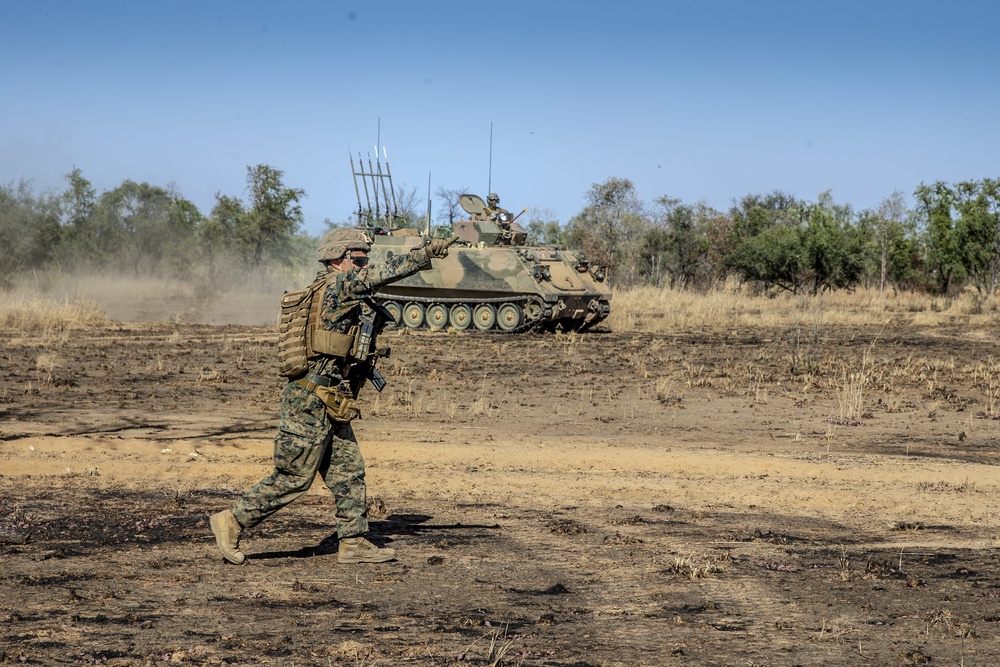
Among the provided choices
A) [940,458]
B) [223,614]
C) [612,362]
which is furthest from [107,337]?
[223,614]

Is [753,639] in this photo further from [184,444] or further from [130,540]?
[184,444]

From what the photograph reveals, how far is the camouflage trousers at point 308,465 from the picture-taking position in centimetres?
668

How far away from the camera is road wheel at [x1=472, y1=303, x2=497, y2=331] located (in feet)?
83.0

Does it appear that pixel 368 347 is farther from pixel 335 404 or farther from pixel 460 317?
pixel 460 317

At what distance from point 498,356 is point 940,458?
33.3 ft

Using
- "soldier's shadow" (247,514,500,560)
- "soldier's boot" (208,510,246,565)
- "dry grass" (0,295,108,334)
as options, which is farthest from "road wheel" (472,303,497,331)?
"soldier's boot" (208,510,246,565)

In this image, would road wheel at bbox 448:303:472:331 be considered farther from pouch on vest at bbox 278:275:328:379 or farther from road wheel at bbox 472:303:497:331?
pouch on vest at bbox 278:275:328:379

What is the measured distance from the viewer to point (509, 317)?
25125mm

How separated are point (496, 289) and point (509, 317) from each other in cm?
62

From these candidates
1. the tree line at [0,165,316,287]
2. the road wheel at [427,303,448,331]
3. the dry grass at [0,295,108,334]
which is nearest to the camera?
the dry grass at [0,295,108,334]

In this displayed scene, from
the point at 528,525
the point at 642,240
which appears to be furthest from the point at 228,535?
the point at 642,240

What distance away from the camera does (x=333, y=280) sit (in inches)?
266

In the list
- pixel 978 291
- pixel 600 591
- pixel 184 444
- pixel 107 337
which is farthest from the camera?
pixel 978 291

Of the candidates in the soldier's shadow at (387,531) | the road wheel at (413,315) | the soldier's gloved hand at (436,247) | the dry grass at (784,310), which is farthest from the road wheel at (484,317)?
the soldier's gloved hand at (436,247)
